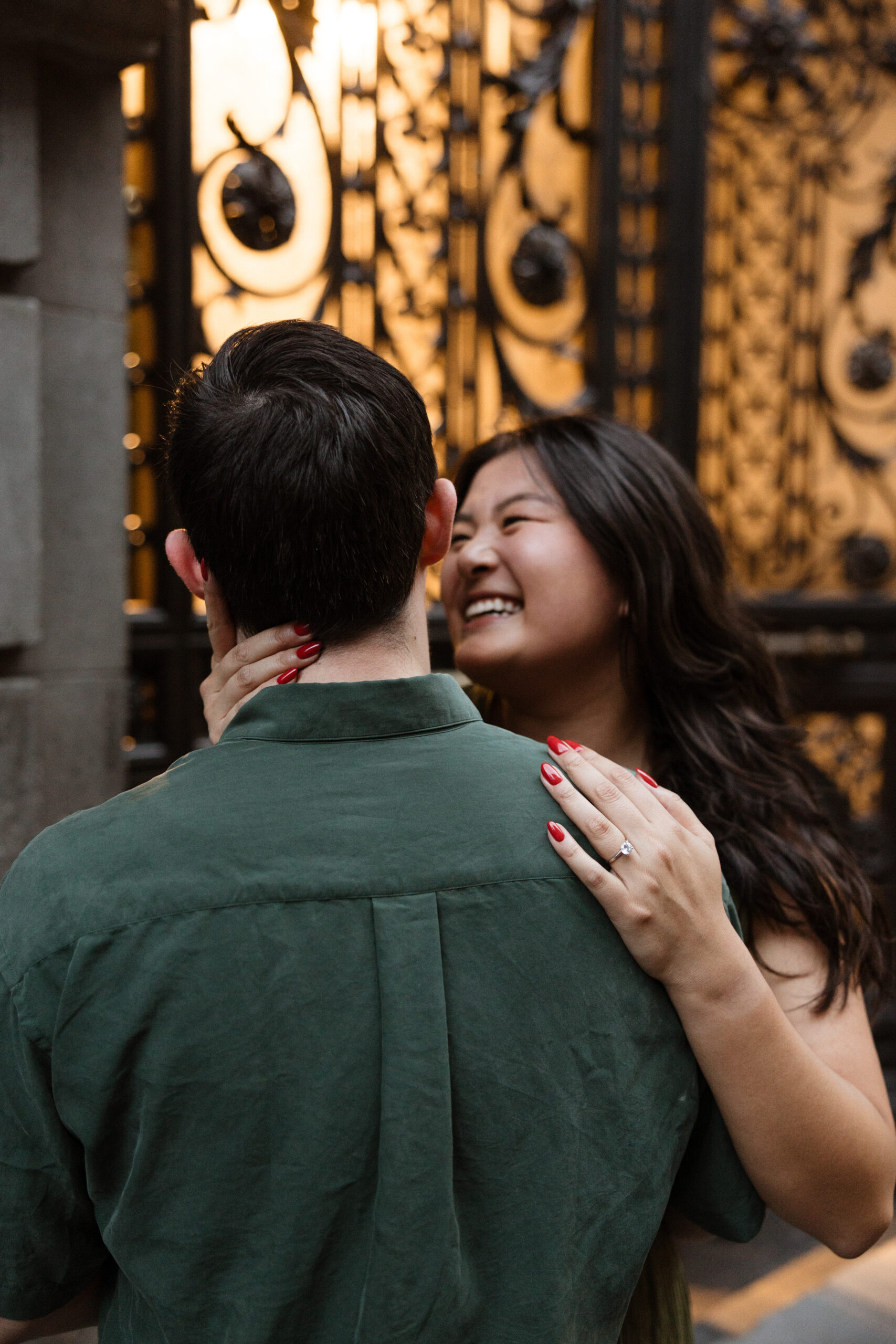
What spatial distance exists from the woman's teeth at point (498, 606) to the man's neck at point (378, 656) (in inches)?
25.9

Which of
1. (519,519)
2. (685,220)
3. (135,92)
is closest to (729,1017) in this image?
(519,519)

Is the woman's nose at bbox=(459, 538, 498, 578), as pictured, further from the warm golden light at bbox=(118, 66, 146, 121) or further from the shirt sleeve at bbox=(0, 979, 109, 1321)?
the warm golden light at bbox=(118, 66, 146, 121)

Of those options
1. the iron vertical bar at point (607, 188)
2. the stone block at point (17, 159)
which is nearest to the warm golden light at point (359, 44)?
the iron vertical bar at point (607, 188)

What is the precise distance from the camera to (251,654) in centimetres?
96

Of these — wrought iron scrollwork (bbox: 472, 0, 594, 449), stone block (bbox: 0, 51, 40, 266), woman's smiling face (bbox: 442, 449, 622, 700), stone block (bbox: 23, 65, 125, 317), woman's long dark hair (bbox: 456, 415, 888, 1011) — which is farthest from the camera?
wrought iron scrollwork (bbox: 472, 0, 594, 449)

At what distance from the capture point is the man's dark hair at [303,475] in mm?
875

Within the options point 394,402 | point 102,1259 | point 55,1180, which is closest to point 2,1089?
point 55,1180

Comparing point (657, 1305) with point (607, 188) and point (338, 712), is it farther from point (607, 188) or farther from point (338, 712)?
point (607, 188)

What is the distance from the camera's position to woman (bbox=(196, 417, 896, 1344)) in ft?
3.23

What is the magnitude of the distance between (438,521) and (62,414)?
4.42 feet

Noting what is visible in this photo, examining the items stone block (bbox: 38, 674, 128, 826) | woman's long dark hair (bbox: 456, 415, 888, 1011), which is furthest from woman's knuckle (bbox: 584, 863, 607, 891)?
stone block (bbox: 38, 674, 128, 826)

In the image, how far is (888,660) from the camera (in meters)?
3.50

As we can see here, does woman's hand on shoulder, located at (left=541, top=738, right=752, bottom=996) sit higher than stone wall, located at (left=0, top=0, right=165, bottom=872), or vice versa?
stone wall, located at (left=0, top=0, right=165, bottom=872)

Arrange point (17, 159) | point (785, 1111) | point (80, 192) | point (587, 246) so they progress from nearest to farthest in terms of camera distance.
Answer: point (785, 1111) → point (17, 159) → point (80, 192) → point (587, 246)
